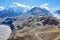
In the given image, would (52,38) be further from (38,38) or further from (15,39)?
(15,39)

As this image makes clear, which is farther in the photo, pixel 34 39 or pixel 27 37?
pixel 27 37

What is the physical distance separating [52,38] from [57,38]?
9.40ft

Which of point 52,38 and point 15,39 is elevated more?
point 15,39

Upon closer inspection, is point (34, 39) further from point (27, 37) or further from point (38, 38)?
point (27, 37)

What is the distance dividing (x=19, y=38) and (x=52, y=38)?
788 inches

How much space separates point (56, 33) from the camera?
94.2 m

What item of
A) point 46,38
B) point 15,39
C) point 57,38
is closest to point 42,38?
point 46,38

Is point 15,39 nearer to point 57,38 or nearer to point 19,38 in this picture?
point 19,38

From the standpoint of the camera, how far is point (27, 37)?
9400cm

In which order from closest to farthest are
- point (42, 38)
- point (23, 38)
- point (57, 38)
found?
point (57, 38), point (42, 38), point (23, 38)

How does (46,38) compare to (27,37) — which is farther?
(27,37)

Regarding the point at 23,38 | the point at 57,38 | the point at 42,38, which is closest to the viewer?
the point at 57,38

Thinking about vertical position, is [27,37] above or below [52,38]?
above

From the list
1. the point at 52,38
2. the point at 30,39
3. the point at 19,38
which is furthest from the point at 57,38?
the point at 19,38
